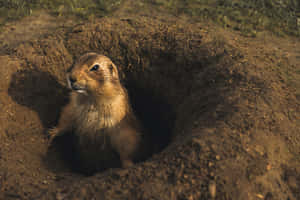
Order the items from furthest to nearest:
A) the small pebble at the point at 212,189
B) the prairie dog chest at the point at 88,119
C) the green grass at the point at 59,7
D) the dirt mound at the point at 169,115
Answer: the green grass at the point at 59,7
the prairie dog chest at the point at 88,119
the dirt mound at the point at 169,115
the small pebble at the point at 212,189

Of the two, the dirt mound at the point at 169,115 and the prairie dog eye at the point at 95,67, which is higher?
the prairie dog eye at the point at 95,67

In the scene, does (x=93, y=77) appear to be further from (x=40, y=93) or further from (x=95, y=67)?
(x=40, y=93)

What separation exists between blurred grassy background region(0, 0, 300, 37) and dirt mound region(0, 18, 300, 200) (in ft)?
5.30

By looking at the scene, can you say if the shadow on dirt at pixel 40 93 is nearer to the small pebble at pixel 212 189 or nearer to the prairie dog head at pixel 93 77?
the prairie dog head at pixel 93 77

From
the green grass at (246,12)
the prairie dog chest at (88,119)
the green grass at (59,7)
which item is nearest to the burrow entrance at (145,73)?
the prairie dog chest at (88,119)

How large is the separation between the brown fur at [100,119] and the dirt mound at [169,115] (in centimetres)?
46

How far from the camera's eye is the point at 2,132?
11.2ft

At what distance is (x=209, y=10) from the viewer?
6.67 meters

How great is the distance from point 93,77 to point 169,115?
1.92m

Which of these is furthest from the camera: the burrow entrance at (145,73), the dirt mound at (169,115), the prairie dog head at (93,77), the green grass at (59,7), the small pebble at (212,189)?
the green grass at (59,7)

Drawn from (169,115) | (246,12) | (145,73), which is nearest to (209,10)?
(246,12)

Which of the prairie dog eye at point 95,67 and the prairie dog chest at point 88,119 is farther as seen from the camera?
the prairie dog chest at point 88,119

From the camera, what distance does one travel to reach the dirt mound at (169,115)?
2.43 metres

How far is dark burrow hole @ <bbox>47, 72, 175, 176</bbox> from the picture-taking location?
13.8 ft
